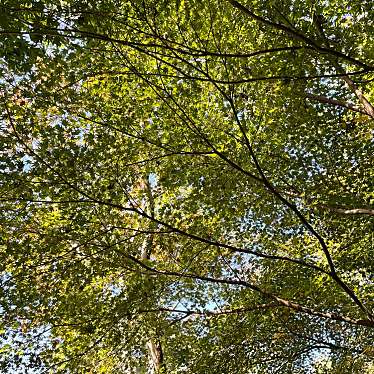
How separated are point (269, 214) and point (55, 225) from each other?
432cm

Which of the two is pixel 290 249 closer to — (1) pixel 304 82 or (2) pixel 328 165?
(2) pixel 328 165

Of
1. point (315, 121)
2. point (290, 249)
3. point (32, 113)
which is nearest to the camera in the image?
point (32, 113)

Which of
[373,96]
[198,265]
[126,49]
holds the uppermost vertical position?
[126,49]

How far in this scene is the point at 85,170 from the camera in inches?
240

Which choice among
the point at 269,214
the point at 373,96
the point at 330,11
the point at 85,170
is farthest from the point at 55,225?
the point at 373,96

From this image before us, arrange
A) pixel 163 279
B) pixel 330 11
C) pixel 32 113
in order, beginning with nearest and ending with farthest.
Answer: pixel 32 113
pixel 330 11
pixel 163 279

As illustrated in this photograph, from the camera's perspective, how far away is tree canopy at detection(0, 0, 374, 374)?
5715 mm

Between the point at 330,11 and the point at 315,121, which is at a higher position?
the point at 330,11

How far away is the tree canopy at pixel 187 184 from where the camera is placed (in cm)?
571

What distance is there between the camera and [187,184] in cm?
778

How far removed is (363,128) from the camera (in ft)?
27.0

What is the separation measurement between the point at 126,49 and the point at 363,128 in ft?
17.0

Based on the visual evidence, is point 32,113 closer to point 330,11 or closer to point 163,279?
point 163,279

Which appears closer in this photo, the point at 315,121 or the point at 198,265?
the point at 315,121
